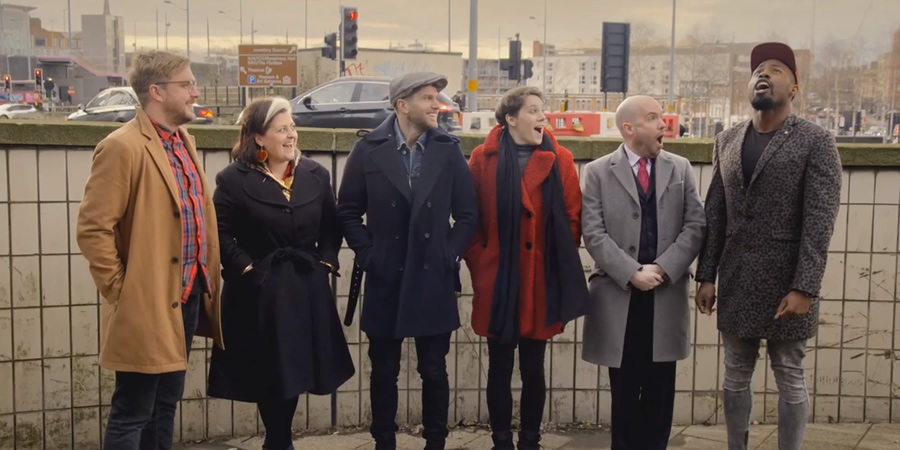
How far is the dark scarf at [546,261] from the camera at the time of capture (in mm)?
4246

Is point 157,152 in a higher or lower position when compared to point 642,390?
higher

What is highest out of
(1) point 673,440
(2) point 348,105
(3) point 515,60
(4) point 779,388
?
(3) point 515,60

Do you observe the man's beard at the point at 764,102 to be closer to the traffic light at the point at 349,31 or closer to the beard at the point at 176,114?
the beard at the point at 176,114

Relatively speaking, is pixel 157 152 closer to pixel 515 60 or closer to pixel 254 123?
pixel 254 123

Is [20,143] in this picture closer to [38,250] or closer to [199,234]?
[38,250]

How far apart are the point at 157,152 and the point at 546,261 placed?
185 cm

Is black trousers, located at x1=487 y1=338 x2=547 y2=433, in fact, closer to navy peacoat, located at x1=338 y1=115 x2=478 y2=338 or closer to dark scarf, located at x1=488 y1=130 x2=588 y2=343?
dark scarf, located at x1=488 y1=130 x2=588 y2=343

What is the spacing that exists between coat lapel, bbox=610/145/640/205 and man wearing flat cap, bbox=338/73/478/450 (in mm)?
699

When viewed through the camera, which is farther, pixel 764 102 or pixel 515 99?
pixel 515 99

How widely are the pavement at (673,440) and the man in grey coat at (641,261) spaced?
0.60 meters

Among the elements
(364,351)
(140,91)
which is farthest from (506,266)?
(140,91)

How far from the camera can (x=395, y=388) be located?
4.32 m

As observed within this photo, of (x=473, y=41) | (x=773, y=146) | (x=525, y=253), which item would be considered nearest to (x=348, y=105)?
(x=473, y=41)

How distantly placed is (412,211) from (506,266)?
0.52 m
